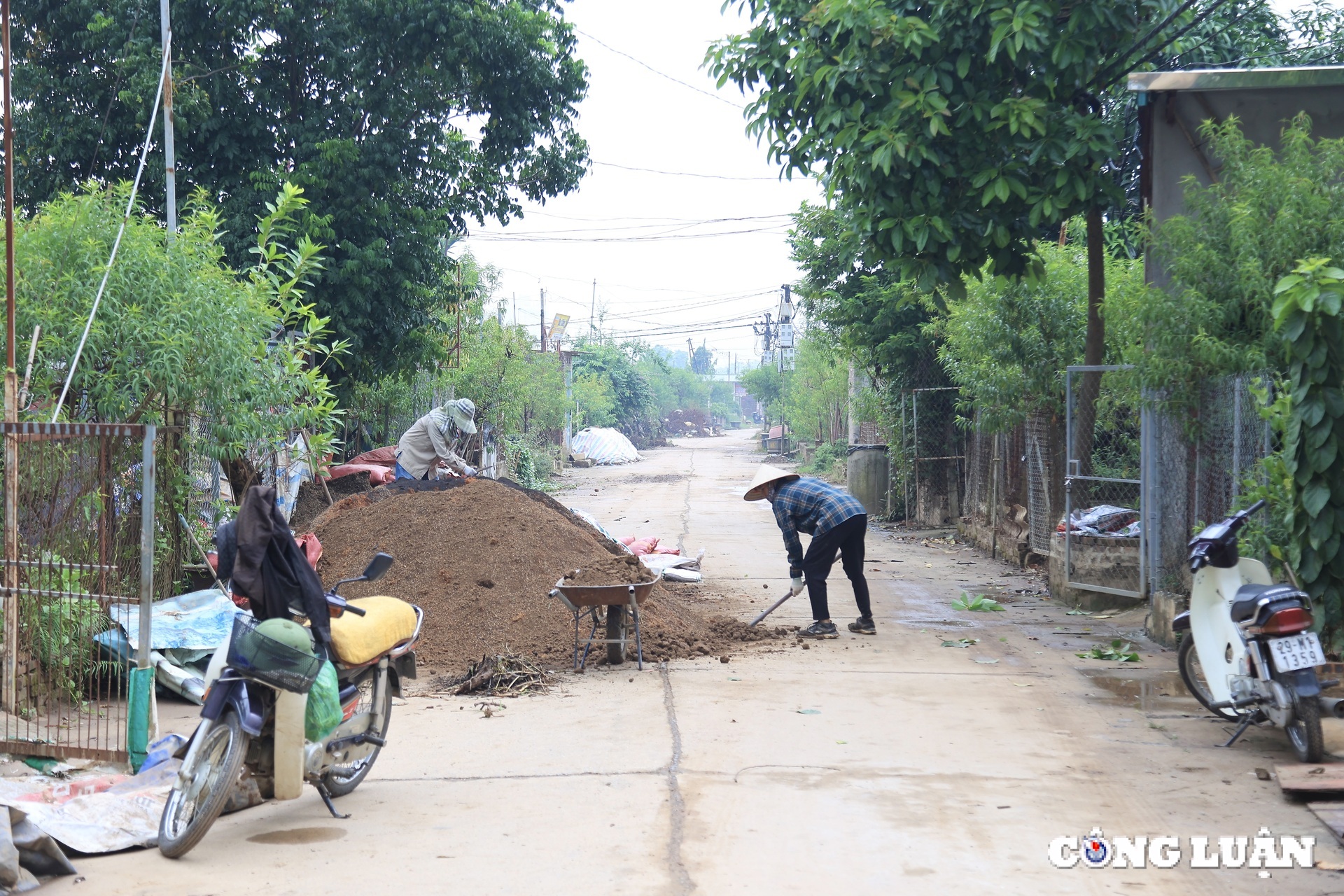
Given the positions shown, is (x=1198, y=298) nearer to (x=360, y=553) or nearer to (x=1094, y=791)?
(x=1094, y=791)

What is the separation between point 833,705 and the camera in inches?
275

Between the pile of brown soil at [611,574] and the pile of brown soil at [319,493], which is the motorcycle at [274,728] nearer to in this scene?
the pile of brown soil at [611,574]

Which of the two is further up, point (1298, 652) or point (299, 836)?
point (1298, 652)

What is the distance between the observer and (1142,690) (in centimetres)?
728

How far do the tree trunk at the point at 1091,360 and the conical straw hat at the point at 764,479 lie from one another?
3160 mm

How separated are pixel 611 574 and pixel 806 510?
72.1 inches

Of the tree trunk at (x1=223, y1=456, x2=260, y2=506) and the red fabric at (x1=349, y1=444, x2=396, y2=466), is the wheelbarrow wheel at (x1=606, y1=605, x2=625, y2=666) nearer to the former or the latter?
the tree trunk at (x1=223, y1=456, x2=260, y2=506)

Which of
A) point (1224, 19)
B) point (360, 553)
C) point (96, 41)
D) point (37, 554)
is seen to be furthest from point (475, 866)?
point (1224, 19)

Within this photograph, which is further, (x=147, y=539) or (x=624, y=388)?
(x=624, y=388)

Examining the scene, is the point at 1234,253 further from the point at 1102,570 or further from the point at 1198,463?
the point at 1102,570

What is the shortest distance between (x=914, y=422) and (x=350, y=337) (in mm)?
9138

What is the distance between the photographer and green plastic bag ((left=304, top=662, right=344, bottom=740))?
15.6ft

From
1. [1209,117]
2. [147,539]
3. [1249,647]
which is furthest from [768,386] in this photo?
[147,539]

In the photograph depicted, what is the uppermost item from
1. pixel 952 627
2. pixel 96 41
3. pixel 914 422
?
pixel 96 41
